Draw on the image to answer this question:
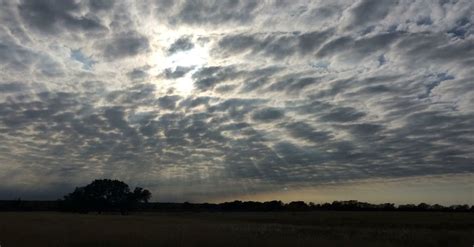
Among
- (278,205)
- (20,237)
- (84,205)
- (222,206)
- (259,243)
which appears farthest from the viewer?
(222,206)

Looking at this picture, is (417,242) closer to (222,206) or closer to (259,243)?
(259,243)

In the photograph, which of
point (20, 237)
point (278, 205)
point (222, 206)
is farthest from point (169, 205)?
point (20, 237)

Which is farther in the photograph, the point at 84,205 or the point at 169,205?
the point at 169,205

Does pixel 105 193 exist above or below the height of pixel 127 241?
above

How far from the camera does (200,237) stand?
1073 inches

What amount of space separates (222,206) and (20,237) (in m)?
152

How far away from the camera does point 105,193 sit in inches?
4936

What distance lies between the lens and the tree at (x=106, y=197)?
122438mm

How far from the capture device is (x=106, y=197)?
12538 cm

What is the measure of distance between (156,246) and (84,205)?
105 m

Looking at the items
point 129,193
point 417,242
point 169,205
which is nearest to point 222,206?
point 169,205

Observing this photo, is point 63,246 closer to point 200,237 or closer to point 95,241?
point 95,241

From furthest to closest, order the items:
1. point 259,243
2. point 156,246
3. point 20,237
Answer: point 20,237 → point 259,243 → point 156,246

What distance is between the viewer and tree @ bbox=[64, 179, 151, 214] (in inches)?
4820
